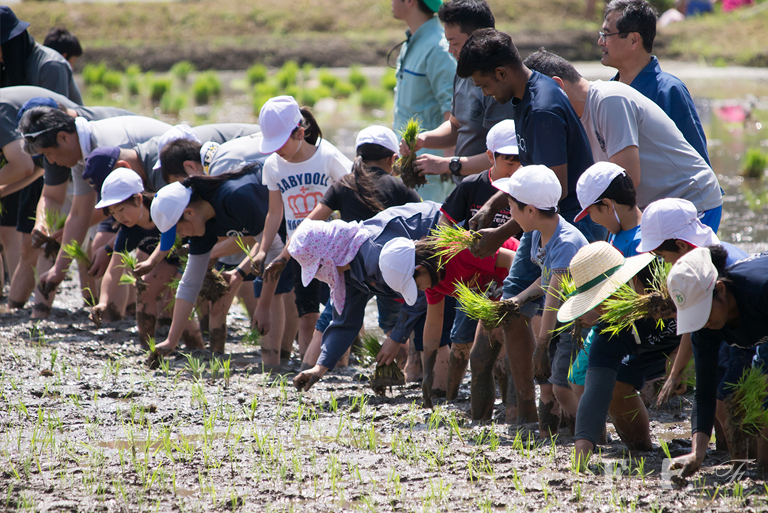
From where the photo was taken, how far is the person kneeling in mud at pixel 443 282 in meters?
4.02

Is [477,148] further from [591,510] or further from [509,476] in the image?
[591,510]

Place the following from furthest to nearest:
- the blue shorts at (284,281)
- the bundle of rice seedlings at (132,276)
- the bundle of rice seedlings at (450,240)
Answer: the bundle of rice seedlings at (132,276), the blue shorts at (284,281), the bundle of rice seedlings at (450,240)

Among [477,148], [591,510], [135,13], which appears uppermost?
[135,13]

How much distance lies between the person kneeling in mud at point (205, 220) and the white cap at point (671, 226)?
253 centimetres

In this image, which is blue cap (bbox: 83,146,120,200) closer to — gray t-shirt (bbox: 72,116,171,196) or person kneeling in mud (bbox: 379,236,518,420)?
gray t-shirt (bbox: 72,116,171,196)

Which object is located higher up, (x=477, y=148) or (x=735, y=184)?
(x=477, y=148)

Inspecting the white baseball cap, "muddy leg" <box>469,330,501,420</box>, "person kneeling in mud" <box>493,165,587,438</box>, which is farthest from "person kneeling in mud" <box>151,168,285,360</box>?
"person kneeling in mud" <box>493,165,587,438</box>

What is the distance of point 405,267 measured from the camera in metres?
4.01

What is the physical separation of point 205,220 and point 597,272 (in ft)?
9.05

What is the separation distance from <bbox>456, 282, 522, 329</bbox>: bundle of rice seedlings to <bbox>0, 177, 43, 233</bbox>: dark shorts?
4.51m

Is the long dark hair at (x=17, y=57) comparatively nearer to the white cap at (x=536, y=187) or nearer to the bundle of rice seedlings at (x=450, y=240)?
the bundle of rice seedlings at (x=450, y=240)

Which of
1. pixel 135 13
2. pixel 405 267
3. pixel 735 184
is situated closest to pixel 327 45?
pixel 135 13

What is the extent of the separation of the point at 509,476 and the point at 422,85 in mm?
3093

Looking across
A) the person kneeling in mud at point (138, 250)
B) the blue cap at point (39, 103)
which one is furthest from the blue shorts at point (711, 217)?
the blue cap at point (39, 103)
